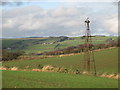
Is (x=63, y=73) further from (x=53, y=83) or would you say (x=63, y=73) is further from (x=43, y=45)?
(x=43, y=45)

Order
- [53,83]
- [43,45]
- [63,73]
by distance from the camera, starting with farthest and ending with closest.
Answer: [43,45]
[63,73]
[53,83]

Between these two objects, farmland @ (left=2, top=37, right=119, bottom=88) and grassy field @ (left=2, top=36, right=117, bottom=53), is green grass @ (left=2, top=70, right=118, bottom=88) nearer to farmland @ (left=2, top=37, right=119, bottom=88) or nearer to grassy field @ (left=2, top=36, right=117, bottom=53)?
farmland @ (left=2, top=37, right=119, bottom=88)

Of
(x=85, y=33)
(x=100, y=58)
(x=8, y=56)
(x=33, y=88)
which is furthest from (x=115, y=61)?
(x=8, y=56)

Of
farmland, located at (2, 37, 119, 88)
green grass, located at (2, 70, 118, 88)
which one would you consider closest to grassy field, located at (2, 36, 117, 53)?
farmland, located at (2, 37, 119, 88)

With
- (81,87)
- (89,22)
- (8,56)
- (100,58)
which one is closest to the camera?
(81,87)

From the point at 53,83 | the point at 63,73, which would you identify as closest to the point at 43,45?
the point at 63,73

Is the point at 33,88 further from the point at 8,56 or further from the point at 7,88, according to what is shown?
the point at 8,56

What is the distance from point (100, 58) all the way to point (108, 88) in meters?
26.8

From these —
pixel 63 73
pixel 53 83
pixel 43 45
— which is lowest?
pixel 43 45

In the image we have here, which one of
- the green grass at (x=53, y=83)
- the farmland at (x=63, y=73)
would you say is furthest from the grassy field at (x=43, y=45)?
the green grass at (x=53, y=83)

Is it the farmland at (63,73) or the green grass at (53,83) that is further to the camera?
the farmland at (63,73)

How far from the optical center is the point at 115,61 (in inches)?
1501

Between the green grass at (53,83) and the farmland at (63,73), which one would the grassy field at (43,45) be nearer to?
the farmland at (63,73)

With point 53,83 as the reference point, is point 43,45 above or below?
below
